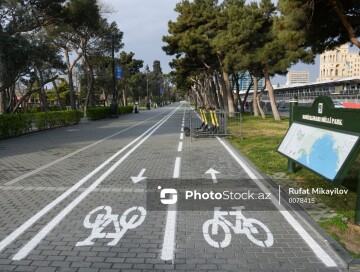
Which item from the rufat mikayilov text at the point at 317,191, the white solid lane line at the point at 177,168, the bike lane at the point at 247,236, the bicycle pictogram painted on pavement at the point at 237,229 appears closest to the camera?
the bike lane at the point at 247,236

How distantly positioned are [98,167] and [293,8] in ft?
26.3

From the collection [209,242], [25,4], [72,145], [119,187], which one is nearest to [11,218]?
[119,187]

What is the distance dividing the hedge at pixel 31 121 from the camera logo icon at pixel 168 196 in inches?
529

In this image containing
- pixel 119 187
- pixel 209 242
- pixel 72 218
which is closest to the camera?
pixel 209 242

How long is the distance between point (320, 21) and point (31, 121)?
16.6 m

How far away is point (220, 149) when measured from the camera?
13.0m

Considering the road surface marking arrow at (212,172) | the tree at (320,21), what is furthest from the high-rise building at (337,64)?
the road surface marking arrow at (212,172)

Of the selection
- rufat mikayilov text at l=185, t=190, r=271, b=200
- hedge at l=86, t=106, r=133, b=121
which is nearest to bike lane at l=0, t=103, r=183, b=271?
rufat mikayilov text at l=185, t=190, r=271, b=200

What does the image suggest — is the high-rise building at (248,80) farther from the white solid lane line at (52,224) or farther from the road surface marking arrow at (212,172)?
the white solid lane line at (52,224)

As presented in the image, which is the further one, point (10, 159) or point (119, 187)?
point (10, 159)

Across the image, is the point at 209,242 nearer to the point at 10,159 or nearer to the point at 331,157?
the point at 331,157

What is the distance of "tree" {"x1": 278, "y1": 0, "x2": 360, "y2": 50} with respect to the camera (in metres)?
11.0

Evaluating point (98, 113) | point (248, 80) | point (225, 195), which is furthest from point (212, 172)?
point (248, 80)

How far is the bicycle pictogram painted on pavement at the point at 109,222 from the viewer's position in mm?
4746
